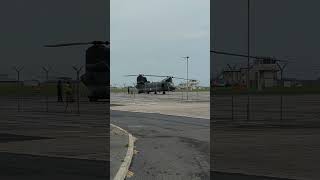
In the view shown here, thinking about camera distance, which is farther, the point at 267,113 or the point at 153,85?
the point at 153,85

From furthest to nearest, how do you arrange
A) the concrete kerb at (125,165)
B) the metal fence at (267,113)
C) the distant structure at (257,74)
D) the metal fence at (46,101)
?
the distant structure at (257,74), the metal fence at (46,101), the metal fence at (267,113), the concrete kerb at (125,165)

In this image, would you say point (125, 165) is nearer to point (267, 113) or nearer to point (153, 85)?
point (267, 113)

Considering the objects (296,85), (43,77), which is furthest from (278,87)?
(43,77)

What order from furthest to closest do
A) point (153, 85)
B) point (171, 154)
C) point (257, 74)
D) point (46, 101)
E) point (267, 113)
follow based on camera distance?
point (153, 85), point (257, 74), point (46, 101), point (267, 113), point (171, 154)

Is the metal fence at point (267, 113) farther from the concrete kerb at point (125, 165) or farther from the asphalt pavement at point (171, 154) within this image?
the concrete kerb at point (125, 165)

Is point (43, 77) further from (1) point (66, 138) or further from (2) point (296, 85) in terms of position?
(2) point (296, 85)

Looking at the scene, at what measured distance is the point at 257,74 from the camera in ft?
184

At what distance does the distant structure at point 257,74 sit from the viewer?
174 feet

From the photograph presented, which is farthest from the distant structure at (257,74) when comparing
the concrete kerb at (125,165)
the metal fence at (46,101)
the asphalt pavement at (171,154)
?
the concrete kerb at (125,165)

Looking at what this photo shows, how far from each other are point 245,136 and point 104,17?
966 cm

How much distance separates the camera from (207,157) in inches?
541

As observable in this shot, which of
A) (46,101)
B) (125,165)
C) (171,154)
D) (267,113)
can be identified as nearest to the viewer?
(125,165)

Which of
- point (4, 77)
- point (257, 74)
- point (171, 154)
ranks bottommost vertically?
point (171, 154)

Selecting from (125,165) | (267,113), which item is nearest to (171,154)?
(125,165)
